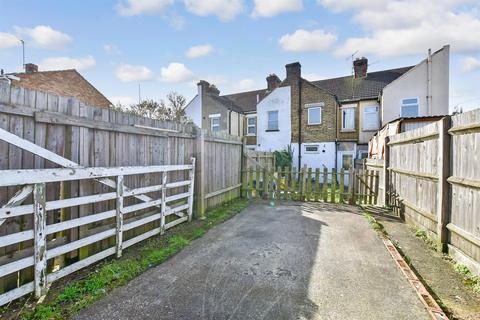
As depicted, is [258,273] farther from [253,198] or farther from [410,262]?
[253,198]

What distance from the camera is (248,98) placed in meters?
24.7

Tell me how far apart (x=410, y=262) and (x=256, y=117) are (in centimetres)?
1715

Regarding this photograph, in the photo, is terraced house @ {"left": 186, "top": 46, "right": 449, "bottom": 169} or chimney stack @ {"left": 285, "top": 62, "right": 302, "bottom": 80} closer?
terraced house @ {"left": 186, "top": 46, "right": 449, "bottom": 169}

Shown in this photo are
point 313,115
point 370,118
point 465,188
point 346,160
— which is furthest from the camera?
point 313,115

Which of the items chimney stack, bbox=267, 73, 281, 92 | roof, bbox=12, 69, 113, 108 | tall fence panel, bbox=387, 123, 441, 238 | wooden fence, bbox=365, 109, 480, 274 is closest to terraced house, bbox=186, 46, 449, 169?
chimney stack, bbox=267, 73, 281, 92

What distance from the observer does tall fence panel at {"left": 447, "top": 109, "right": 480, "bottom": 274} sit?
3.44 metres

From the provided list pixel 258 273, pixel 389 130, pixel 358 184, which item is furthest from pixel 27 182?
pixel 389 130

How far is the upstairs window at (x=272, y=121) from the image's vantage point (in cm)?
1880

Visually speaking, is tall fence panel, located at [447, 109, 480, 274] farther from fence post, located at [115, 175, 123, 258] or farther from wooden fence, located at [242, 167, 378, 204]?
fence post, located at [115, 175, 123, 258]

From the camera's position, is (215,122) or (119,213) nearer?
(119,213)

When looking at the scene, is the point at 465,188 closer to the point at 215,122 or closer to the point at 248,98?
the point at 215,122

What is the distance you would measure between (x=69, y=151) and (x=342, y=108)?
17011 millimetres

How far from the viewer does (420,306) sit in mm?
2773

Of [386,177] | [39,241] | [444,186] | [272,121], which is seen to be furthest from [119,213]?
[272,121]
